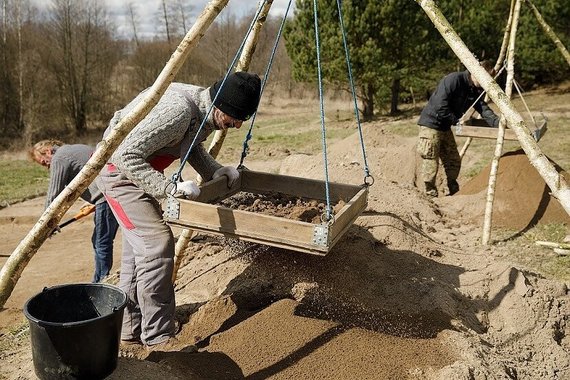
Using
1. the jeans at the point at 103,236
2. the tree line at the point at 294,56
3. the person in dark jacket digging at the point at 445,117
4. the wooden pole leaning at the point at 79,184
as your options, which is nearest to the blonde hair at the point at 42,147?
the jeans at the point at 103,236

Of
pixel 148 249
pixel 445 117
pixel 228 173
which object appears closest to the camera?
pixel 148 249

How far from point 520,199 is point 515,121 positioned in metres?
4.62

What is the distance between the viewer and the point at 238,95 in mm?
3447

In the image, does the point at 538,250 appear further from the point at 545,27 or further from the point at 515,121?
the point at 515,121

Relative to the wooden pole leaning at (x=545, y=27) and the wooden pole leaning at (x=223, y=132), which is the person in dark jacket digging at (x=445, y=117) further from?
the wooden pole leaning at (x=223, y=132)

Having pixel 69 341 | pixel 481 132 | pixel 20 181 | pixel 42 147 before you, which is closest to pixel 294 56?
pixel 20 181

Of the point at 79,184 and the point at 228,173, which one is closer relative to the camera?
the point at 79,184

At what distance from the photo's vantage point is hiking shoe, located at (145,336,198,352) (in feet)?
11.9

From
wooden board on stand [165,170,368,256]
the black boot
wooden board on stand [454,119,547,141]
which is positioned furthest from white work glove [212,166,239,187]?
the black boot

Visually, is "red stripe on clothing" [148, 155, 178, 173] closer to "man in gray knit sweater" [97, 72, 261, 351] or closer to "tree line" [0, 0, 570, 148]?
"man in gray knit sweater" [97, 72, 261, 351]

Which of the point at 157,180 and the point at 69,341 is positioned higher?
the point at 157,180

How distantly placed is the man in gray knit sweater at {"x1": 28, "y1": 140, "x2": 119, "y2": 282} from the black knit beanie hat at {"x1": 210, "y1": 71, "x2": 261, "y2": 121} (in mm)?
2194

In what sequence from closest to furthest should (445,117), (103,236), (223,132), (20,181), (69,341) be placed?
(69,341) → (223,132) → (103,236) → (445,117) → (20,181)

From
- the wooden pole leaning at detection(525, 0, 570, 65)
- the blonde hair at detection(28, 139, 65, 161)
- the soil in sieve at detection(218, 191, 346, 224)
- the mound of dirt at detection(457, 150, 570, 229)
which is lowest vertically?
the mound of dirt at detection(457, 150, 570, 229)
